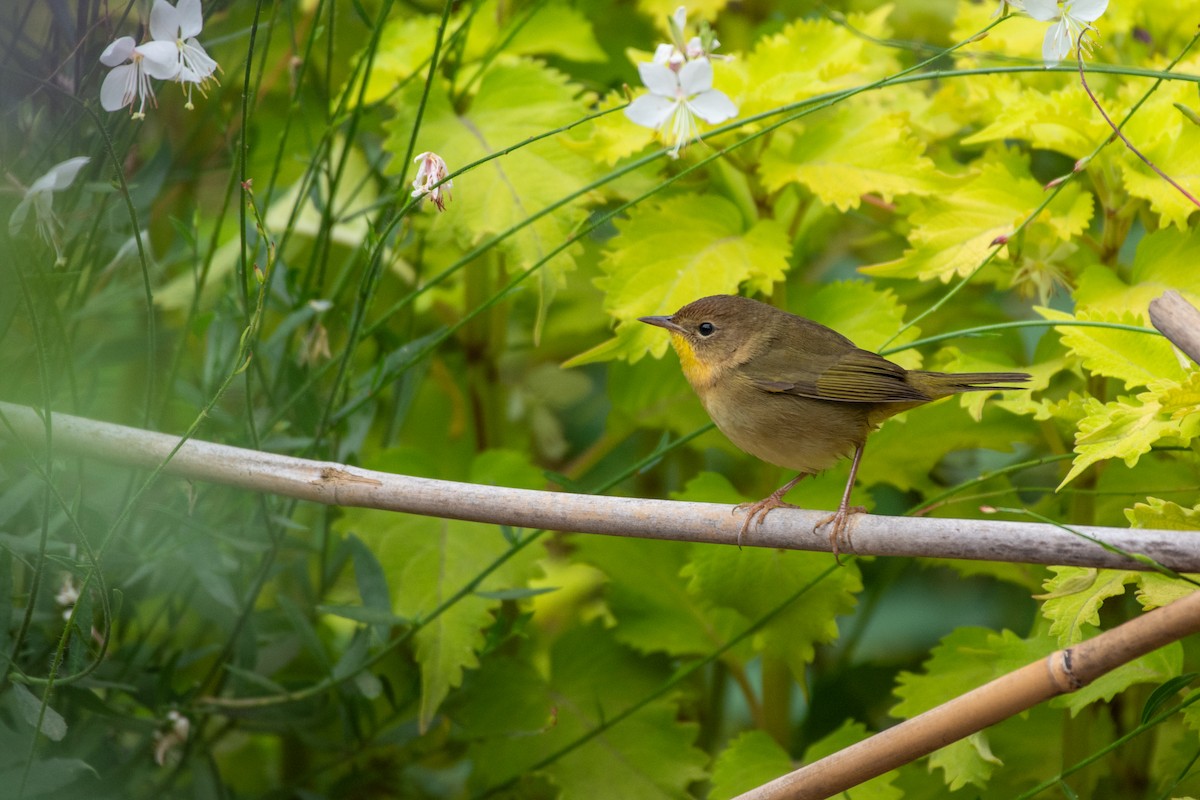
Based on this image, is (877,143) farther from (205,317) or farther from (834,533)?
(205,317)

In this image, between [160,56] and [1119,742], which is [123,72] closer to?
[160,56]

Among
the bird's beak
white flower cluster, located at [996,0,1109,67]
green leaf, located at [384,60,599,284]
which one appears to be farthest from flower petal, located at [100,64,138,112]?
white flower cluster, located at [996,0,1109,67]

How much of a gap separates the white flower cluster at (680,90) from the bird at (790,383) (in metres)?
0.32

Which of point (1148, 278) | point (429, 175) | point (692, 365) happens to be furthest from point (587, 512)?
point (1148, 278)

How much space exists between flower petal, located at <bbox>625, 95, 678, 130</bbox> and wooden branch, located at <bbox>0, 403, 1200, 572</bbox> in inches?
23.6

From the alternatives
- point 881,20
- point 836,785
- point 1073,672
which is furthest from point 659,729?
point 881,20

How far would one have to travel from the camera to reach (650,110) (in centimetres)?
166

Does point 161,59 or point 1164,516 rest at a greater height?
point 161,59

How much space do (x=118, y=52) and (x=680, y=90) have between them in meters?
0.77

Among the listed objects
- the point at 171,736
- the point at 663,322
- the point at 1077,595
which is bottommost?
the point at 171,736

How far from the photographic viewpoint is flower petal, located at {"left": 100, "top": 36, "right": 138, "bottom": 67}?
135 centimetres

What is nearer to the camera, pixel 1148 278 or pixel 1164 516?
pixel 1164 516

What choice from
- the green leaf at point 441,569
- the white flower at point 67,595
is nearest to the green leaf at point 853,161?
the green leaf at point 441,569

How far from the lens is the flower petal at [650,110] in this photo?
1638 mm
